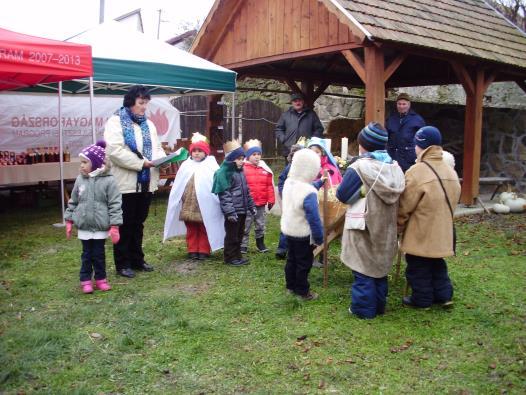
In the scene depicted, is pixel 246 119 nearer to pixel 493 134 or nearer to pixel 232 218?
pixel 493 134

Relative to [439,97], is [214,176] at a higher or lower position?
lower

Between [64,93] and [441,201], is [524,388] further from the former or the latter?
[64,93]

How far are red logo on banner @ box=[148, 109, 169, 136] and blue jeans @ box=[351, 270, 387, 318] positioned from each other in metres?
10.1

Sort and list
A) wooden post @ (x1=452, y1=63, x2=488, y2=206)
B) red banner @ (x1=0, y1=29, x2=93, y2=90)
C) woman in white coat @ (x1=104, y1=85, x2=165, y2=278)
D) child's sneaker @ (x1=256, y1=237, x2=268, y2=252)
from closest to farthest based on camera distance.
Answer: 1. woman in white coat @ (x1=104, y1=85, x2=165, y2=278)
2. red banner @ (x1=0, y1=29, x2=93, y2=90)
3. child's sneaker @ (x1=256, y1=237, x2=268, y2=252)
4. wooden post @ (x1=452, y1=63, x2=488, y2=206)

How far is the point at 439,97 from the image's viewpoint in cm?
1825

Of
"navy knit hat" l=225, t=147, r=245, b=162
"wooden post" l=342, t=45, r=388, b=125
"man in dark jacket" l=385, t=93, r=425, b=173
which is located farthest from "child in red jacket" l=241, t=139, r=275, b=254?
"man in dark jacket" l=385, t=93, r=425, b=173

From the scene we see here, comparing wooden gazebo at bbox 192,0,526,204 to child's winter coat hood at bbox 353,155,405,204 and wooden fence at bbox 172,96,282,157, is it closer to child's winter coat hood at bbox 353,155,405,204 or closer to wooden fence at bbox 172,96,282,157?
child's winter coat hood at bbox 353,155,405,204

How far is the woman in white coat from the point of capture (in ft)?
17.6

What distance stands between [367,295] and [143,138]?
2896 mm

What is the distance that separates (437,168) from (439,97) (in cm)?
1500

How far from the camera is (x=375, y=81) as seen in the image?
7.32 metres

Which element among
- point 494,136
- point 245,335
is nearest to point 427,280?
point 245,335

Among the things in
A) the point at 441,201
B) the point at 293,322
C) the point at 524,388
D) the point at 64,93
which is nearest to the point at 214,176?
the point at 293,322

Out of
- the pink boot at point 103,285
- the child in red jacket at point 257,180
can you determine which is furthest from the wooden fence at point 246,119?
the pink boot at point 103,285
